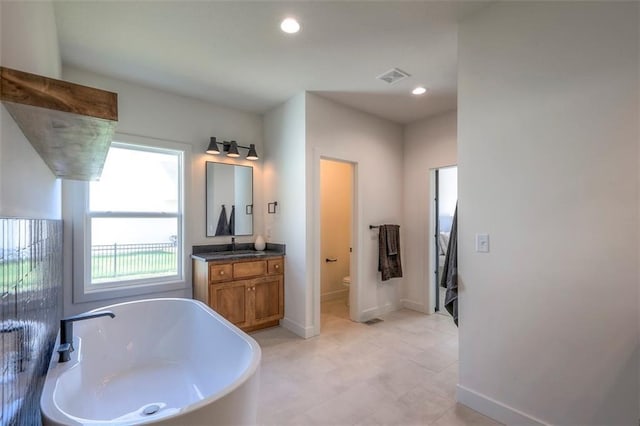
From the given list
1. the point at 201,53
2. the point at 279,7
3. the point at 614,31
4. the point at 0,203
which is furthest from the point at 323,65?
the point at 0,203

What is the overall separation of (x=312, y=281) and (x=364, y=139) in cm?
196

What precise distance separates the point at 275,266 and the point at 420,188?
2.31 metres

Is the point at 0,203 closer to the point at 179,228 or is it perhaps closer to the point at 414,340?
the point at 179,228

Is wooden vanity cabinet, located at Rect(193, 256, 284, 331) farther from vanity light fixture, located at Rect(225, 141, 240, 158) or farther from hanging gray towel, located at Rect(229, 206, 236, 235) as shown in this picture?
vanity light fixture, located at Rect(225, 141, 240, 158)

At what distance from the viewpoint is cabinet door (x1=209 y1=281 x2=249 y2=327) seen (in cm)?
311

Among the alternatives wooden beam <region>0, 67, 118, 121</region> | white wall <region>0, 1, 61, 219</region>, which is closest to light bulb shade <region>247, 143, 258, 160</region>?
white wall <region>0, 1, 61, 219</region>

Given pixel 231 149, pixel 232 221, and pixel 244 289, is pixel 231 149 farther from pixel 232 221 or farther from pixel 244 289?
pixel 244 289

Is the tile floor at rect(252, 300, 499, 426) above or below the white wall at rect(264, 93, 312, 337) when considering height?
below

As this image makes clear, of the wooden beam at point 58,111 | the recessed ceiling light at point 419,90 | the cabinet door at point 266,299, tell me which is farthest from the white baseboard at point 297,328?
the recessed ceiling light at point 419,90

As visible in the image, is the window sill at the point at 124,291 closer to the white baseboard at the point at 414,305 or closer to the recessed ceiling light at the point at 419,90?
the white baseboard at the point at 414,305

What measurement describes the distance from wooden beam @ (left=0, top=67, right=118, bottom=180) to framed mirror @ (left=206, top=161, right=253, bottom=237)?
2.25m

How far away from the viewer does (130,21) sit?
2.11 m

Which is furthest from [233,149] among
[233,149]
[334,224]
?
[334,224]

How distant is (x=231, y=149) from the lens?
362cm
